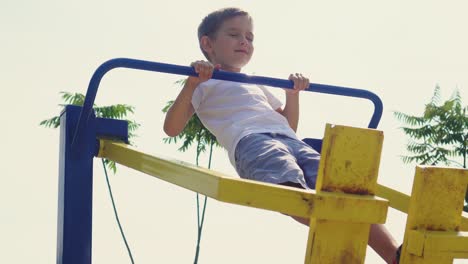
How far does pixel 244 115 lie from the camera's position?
8.05ft

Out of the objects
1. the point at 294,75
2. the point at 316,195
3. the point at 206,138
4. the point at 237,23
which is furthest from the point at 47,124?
the point at 316,195

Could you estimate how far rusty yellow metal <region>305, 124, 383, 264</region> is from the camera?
1147mm

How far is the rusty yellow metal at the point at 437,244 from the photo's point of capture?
117cm

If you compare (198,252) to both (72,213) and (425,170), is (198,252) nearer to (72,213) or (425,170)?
(72,213)

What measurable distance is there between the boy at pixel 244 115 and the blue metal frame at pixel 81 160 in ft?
0.48

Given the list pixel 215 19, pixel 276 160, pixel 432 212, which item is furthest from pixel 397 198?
pixel 215 19

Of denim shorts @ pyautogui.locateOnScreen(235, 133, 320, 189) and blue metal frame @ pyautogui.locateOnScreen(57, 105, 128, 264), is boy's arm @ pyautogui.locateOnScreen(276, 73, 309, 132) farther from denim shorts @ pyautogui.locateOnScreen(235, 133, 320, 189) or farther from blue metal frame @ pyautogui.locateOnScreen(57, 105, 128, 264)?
blue metal frame @ pyautogui.locateOnScreen(57, 105, 128, 264)

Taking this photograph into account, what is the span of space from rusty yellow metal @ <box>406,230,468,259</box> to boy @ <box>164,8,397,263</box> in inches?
21.3

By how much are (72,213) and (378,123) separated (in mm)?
1358

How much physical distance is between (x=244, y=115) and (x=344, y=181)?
1.32m

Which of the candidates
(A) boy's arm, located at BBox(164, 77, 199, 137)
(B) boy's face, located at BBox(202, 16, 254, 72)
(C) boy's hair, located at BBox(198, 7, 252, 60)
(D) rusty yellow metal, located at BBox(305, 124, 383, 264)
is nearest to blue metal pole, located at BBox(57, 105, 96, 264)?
(A) boy's arm, located at BBox(164, 77, 199, 137)

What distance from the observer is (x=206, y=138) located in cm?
845

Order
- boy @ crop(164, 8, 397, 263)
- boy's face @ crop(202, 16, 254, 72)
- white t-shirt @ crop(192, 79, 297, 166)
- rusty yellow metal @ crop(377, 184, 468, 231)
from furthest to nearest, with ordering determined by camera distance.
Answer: boy's face @ crop(202, 16, 254, 72)
white t-shirt @ crop(192, 79, 297, 166)
boy @ crop(164, 8, 397, 263)
rusty yellow metal @ crop(377, 184, 468, 231)

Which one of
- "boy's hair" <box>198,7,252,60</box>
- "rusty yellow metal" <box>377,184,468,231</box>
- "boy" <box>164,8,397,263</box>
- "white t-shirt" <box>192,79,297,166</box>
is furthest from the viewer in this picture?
"boy's hair" <box>198,7,252,60</box>
